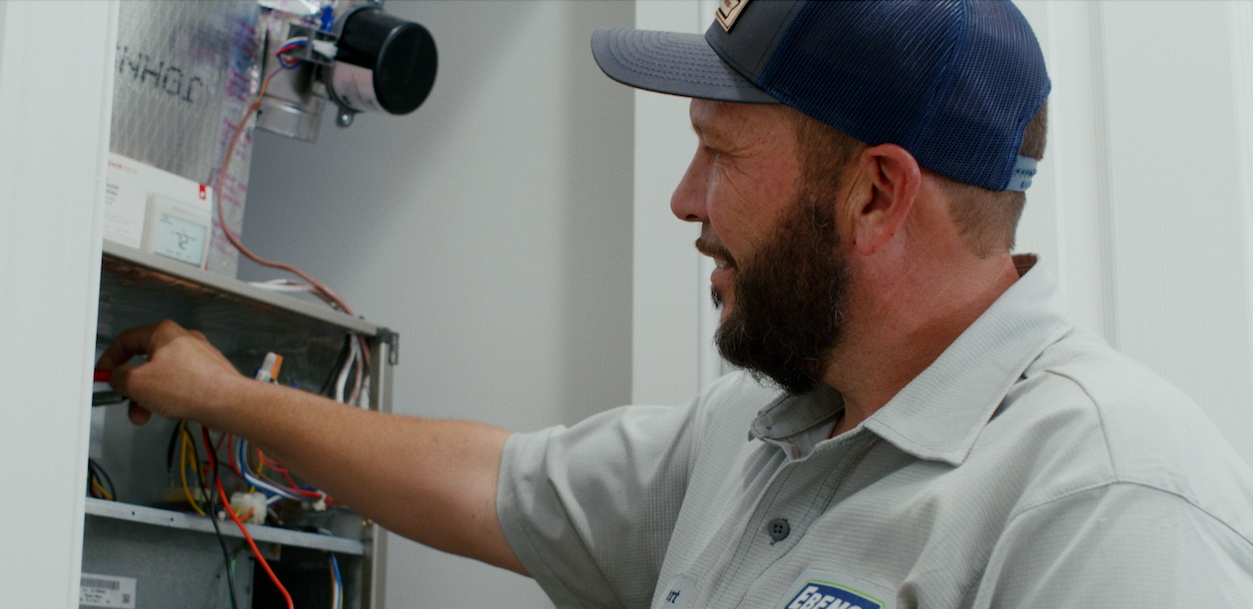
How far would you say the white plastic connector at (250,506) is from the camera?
1194 millimetres

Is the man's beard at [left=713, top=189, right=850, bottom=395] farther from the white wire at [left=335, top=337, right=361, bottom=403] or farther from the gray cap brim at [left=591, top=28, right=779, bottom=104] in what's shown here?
the white wire at [left=335, top=337, right=361, bottom=403]

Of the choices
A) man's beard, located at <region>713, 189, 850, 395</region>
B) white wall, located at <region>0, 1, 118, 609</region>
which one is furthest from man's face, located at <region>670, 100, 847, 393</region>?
white wall, located at <region>0, 1, 118, 609</region>

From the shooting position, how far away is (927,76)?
75 centimetres

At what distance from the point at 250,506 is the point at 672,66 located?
75 centimetres

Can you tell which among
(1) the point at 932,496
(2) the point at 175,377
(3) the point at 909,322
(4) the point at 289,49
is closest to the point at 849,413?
(3) the point at 909,322

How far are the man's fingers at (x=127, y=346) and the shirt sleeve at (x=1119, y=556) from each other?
0.88 meters

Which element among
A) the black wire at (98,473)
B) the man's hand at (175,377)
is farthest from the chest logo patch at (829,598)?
the black wire at (98,473)

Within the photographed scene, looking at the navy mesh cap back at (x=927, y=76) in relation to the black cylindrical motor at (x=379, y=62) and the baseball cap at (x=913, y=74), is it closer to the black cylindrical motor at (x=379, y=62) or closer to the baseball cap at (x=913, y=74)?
the baseball cap at (x=913, y=74)

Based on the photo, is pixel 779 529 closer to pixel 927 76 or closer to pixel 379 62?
pixel 927 76

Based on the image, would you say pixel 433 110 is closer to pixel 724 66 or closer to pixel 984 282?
pixel 724 66

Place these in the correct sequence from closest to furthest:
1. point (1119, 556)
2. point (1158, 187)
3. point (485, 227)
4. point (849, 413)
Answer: point (1119, 556)
point (849, 413)
point (1158, 187)
point (485, 227)

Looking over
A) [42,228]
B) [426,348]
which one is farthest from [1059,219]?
[42,228]

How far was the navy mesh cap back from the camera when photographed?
29.7 inches

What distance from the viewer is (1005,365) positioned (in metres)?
0.72
